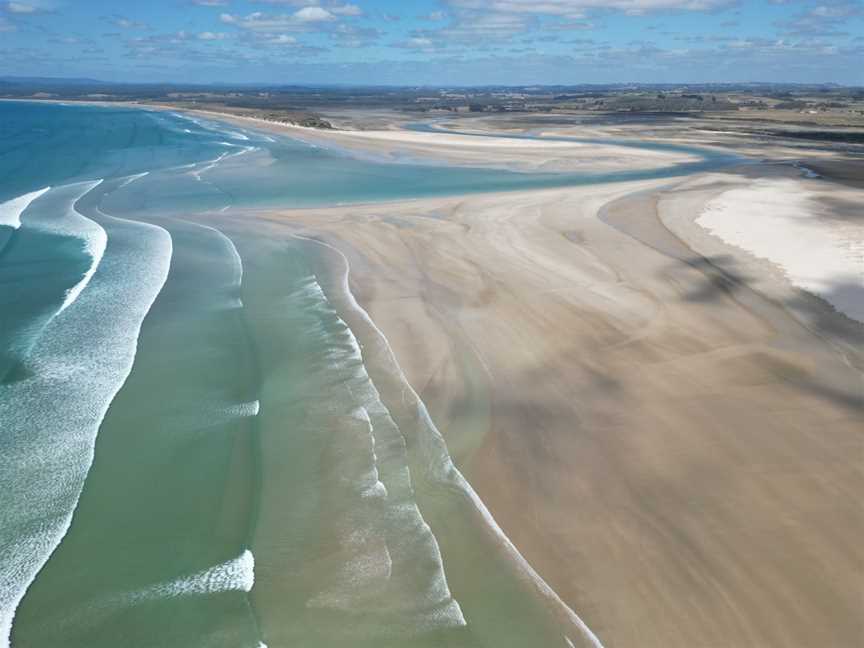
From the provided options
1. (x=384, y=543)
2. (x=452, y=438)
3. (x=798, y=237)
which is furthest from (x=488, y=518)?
(x=798, y=237)

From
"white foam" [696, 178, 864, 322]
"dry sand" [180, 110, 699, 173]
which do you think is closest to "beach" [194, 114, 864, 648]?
"white foam" [696, 178, 864, 322]

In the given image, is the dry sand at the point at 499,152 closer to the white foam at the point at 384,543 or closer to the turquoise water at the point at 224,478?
the turquoise water at the point at 224,478

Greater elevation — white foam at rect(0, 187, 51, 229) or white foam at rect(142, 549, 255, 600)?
white foam at rect(142, 549, 255, 600)

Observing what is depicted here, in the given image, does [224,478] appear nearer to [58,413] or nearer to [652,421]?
[58,413]

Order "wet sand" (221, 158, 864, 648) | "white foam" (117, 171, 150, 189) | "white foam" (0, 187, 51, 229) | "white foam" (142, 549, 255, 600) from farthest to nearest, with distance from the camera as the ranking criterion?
"white foam" (117, 171, 150, 189) < "white foam" (0, 187, 51, 229) < "white foam" (142, 549, 255, 600) < "wet sand" (221, 158, 864, 648)

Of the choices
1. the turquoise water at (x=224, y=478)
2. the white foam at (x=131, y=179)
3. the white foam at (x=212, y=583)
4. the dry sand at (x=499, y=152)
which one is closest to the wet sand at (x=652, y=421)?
the turquoise water at (x=224, y=478)

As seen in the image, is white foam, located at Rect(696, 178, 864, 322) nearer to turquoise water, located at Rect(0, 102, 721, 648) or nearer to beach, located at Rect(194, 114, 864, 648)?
beach, located at Rect(194, 114, 864, 648)

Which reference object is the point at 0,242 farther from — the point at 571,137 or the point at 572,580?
the point at 571,137
